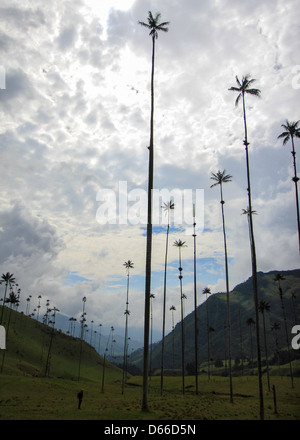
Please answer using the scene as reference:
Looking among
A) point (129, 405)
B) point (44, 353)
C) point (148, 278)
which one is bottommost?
point (44, 353)

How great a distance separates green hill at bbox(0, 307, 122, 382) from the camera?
397 feet

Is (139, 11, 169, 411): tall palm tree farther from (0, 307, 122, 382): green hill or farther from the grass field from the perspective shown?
(0, 307, 122, 382): green hill

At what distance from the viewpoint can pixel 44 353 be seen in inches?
5645

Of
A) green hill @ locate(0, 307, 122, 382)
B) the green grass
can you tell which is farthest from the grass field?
green hill @ locate(0, 307, 122, 382)

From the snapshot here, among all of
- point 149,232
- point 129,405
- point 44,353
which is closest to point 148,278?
point 149,232

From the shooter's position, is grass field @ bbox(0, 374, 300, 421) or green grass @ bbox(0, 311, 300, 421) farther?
green grass @ bbox(0, 311, 300, 421)

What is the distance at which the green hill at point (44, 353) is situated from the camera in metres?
121

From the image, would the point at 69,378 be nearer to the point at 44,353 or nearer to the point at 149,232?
the point at 44,353

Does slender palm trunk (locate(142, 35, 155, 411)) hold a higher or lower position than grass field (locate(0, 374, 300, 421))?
higher

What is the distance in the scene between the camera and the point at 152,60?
98.6 ft

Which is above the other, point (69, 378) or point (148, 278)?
point (148, 278)
